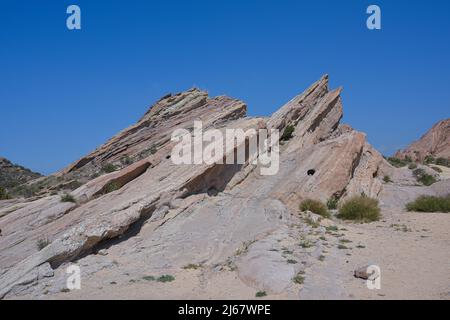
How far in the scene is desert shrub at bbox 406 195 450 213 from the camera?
60.4 feet

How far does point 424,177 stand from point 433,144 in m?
29.2

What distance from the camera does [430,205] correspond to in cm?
1845

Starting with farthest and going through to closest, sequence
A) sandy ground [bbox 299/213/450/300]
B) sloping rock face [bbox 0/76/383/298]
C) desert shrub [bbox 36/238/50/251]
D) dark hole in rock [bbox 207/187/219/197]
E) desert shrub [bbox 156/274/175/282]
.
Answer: dark hole in rock [bbox 207/187/219/197] → desert shrub [bbox 36/238/50/251] → sloping rock face [bbox 0/76/383/298] → desert shrub [bbox 156/274/175/282] → sandy ground [bbox 299/213/450/300]

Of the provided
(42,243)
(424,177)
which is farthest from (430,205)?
(42,243)

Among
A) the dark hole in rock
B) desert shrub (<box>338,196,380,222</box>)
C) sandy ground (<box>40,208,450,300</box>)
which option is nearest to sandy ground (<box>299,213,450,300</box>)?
sandy ground (<box>40,208,450,300</box>)

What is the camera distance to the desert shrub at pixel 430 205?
18.4 m

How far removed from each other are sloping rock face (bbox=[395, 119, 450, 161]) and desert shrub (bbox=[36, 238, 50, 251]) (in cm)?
3948

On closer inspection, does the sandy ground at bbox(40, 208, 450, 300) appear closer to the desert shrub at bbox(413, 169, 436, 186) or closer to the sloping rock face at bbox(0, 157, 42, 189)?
the desert shrub at bbox(413, 169, 436, 186)

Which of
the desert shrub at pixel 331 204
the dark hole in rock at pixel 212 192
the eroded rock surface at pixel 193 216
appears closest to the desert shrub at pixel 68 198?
the eroded rock surface at pixel 193 216

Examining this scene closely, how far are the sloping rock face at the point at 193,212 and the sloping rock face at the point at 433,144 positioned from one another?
27.1m

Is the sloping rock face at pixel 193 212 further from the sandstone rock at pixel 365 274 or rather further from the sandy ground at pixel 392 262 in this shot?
the sandstone rock at pixel 365 274

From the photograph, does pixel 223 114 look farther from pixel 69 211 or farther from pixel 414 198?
pixel 69 211

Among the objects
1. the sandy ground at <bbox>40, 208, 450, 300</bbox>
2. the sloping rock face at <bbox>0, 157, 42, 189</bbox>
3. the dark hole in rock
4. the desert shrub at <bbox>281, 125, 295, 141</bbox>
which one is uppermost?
the sloping rock face at <bbox>0, 157, 42, 189</bbox>
